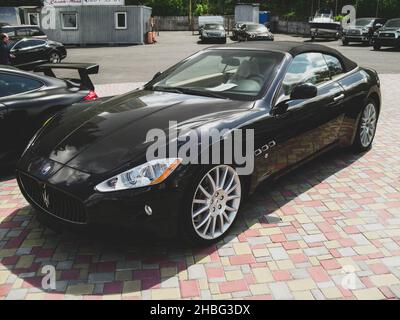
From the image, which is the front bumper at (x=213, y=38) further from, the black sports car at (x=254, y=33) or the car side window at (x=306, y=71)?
the car side window at (x=306, y=71)

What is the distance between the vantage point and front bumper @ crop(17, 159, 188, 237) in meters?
3.02

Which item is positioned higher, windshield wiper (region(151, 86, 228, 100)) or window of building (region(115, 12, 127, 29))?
window of building (region(115, 12, 127, 29))

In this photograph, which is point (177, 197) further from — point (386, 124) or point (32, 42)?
point (32, 42)

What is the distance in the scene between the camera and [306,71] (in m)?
4.68

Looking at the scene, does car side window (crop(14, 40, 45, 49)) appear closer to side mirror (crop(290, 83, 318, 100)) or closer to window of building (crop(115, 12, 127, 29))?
window of building (crop(115, 12, 127, 29))

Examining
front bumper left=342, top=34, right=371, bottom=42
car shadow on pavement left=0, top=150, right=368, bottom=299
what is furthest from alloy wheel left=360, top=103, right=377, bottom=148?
front bumper left=342, top=34, right=371, bottom=42

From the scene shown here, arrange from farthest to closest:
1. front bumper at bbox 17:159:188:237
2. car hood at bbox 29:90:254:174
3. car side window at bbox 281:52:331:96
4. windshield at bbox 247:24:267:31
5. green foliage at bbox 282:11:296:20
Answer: green foliage at bbox 282:11:296:20, windshield at bbox 247:24:267:31, car side window at bbox 281:52:331:96, car hood at bbox 29:90:254:174, front bumper at bbox 17:159:188:237

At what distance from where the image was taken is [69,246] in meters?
3.60

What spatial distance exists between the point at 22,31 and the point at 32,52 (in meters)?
1.77

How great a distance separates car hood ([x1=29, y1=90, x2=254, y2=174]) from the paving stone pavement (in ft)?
2.30

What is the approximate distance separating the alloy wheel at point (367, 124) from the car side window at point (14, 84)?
4.20m

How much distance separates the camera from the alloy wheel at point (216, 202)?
342 centimetres

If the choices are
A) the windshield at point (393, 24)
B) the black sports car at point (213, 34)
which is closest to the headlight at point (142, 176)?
the windshield at point (393, 24)
